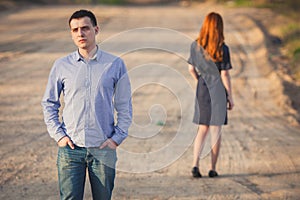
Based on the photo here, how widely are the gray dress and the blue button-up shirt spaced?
2.71 meters

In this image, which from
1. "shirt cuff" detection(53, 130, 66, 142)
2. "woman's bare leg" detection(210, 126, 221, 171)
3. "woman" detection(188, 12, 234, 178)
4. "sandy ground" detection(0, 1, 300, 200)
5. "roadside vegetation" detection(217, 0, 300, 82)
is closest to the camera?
"shirt cuff" detection(53, 130, 66, 142)

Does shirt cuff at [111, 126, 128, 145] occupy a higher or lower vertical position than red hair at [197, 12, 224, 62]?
lower

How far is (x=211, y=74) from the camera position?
6855mm

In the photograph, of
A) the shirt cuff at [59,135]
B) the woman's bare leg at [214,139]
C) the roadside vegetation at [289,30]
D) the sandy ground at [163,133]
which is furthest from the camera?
the roadside vegetation at [289,30]

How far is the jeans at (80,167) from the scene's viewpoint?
13.9 feet

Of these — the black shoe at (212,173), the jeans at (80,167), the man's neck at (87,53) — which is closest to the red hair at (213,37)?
the black shoe at (212,173)

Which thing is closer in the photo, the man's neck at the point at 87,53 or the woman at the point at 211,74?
the man's neck at the point at 87,53

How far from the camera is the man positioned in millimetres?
4215

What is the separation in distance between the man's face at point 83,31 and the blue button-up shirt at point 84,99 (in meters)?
0.10

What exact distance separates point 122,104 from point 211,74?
273 centimetres

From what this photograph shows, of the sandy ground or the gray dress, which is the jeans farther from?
the gray dress

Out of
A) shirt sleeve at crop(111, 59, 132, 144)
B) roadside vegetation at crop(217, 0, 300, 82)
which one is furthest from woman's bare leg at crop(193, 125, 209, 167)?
roadside vegetation at crop(217, 0, 300, 82)

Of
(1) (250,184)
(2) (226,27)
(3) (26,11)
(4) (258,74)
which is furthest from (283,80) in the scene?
(3) (26,11)

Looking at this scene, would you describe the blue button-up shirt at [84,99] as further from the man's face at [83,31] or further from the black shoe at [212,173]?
the black shoe at [212,173]
